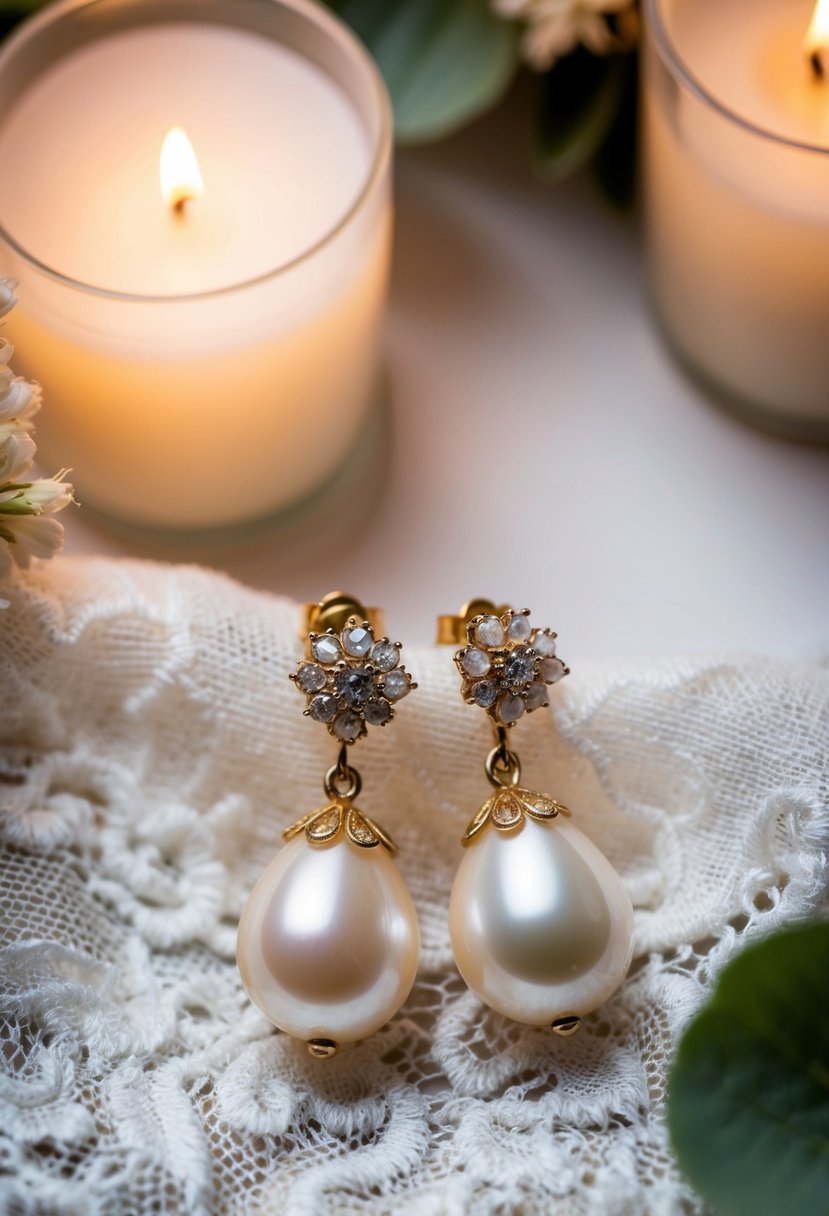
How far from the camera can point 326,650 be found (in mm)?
608

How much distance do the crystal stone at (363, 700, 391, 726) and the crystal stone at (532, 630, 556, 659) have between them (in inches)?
2.8

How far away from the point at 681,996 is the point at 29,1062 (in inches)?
10.6

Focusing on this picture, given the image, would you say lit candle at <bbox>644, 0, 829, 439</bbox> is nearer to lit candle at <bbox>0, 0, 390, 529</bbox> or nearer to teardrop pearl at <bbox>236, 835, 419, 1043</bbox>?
lit candle at <bbox>0, 0, 390, 529</bbox>

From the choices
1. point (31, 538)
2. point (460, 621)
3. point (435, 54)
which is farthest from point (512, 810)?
point (435, 54)

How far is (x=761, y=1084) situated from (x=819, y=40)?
495 millimetres

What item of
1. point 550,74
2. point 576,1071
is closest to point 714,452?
point 550,74

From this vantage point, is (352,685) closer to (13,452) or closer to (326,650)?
(326,650)

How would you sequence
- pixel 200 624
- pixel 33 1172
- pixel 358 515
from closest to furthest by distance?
pixel 33 1172
pixel 200 624
pixel 358 515

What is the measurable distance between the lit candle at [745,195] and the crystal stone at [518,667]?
23cm

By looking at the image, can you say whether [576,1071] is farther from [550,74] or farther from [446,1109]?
[550,74]

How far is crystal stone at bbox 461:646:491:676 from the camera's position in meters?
0.61

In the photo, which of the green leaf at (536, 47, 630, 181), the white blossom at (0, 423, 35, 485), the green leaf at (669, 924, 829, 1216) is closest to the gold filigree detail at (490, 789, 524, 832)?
the green leaf at (669, 924, 829, 1216)

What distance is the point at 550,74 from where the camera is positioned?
2.64 ft

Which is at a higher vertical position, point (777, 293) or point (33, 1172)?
point (777, 293)
